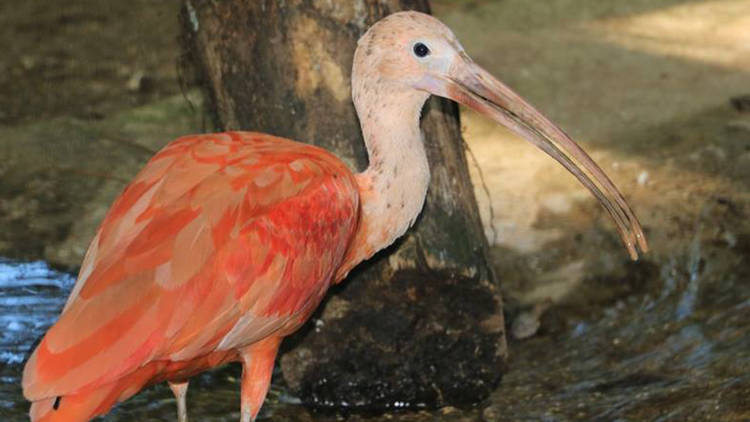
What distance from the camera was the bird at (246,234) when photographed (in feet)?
12.4

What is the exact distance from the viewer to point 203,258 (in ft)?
12.9

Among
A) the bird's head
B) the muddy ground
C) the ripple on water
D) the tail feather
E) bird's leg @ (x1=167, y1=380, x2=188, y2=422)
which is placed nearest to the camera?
the tail feather

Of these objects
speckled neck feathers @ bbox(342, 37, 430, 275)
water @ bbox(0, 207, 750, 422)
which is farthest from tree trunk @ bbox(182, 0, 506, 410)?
speckled neck feathers @ bbox(342, 37, 430, 275)

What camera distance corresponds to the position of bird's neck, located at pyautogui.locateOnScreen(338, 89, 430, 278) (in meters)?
4.30

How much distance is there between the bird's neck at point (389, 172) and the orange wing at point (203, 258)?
0.09m

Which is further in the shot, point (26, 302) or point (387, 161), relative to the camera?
point (26, 302)

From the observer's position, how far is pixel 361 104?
4.32m

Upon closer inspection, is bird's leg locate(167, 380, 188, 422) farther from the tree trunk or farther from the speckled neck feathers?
the speckled neck feathers

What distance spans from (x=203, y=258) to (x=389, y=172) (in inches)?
28.6

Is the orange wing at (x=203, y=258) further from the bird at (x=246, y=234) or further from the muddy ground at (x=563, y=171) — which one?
the muddy ground at (x=563, y=171)

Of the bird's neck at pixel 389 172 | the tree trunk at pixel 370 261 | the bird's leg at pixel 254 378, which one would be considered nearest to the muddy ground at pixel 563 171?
the tree trunk at pixel 370 261

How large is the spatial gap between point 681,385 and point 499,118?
1.26 meters

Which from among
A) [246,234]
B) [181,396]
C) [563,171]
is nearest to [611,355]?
[563,171]

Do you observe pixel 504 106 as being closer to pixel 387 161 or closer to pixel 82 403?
pixel 387 161
